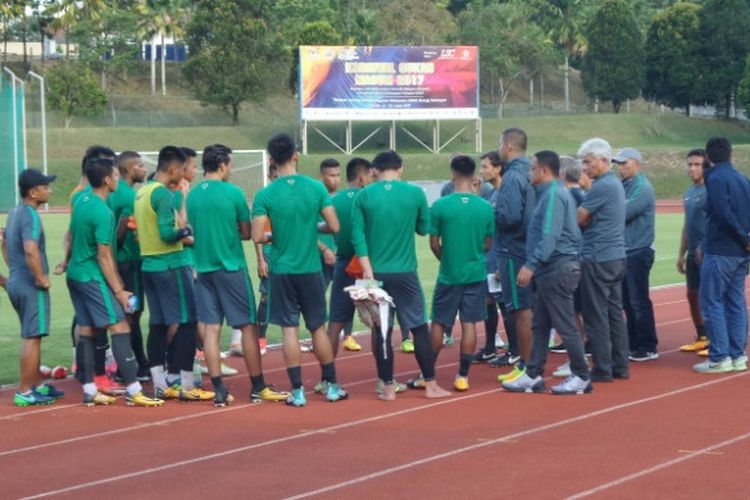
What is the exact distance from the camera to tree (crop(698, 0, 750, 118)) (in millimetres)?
70625

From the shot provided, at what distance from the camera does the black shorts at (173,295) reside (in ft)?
36.2

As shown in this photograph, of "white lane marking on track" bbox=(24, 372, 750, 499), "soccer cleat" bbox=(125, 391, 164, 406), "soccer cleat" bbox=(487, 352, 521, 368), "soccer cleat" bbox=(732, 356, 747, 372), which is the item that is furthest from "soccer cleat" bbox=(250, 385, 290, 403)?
"soccer cleat" bbox=(732, 356, 747, 372)

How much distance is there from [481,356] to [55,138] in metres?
52.7

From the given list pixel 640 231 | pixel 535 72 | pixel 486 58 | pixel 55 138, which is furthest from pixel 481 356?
pixel 535 72

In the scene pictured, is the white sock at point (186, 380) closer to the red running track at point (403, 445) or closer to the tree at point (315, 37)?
the red running track at point (403, 445)

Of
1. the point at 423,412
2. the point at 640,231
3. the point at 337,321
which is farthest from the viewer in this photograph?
the point at 640,231

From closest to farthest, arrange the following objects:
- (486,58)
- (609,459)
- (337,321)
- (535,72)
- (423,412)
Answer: (609,459) → (423,412) → (337,321) → (486,58) → (535,72)

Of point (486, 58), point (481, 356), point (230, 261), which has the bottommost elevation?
point (481, 356)

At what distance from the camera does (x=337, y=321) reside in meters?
11.6

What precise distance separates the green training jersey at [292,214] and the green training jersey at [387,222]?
16.4 inches

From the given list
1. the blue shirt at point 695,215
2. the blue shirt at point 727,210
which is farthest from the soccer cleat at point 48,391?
the blue shirt at point 695,215

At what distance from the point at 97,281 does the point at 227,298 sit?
41.0 inches

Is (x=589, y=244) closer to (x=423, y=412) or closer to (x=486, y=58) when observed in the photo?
(x=423, y=412)

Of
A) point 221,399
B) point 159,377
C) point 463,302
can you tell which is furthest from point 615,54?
point 221,399
